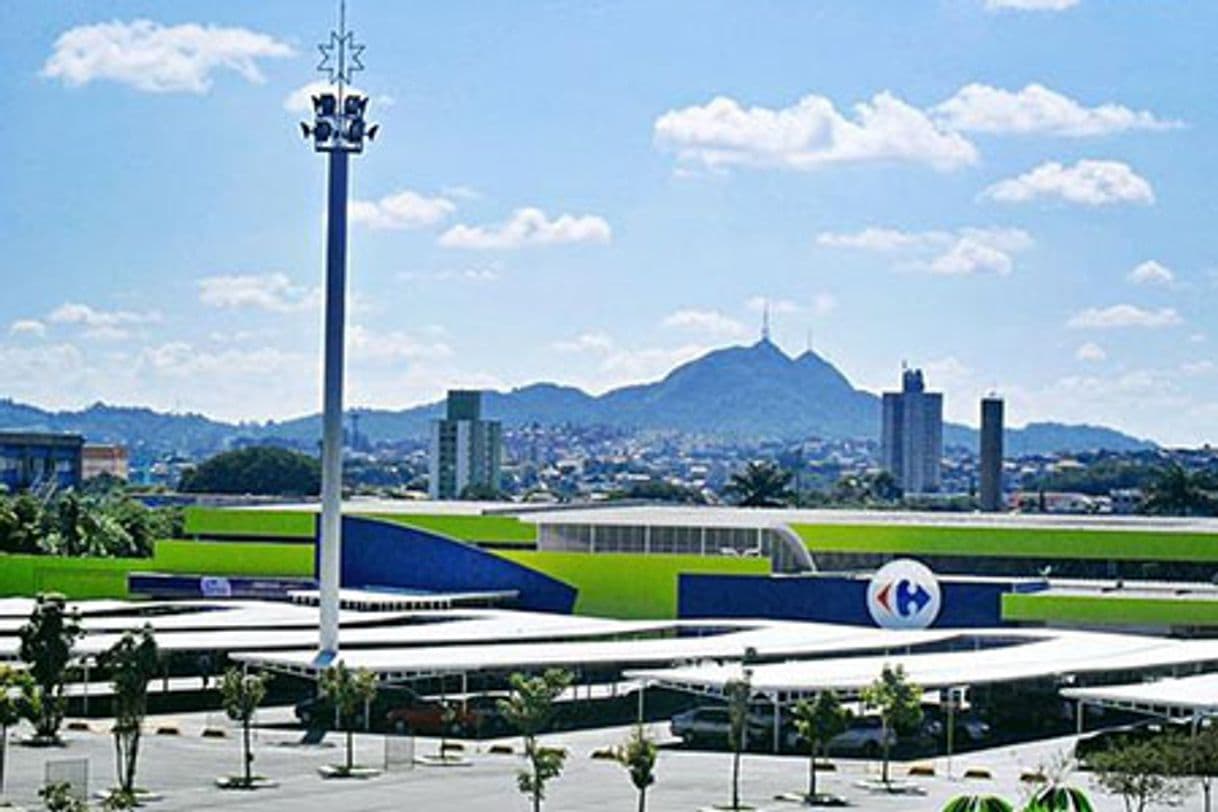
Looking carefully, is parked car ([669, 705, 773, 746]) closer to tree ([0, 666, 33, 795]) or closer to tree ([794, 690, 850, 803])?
tree ([794, 690, 850, 803])

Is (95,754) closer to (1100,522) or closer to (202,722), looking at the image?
(202,722)

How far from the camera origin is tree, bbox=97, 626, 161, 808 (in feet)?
193

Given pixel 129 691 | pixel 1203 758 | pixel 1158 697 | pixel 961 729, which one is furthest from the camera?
pixel 961 729

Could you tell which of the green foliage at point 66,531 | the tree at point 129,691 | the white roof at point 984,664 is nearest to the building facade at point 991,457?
the green foliage at point 66,531

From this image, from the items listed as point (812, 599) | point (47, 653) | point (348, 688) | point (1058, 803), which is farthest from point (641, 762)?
point (812, 599)

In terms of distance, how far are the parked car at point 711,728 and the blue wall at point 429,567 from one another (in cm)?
2985

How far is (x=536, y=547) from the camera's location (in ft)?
359

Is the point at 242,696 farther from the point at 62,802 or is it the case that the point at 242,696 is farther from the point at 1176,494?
the point at 1176,494

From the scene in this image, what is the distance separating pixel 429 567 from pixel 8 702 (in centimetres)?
4467

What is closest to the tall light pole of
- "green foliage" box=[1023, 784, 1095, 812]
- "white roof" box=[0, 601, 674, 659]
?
"white roof" box=[0, 601, 674, 659]

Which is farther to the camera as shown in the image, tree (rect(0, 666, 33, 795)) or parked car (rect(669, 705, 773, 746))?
parked car (rect(669, 705, 773, 746))

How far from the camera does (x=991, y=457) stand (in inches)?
6412

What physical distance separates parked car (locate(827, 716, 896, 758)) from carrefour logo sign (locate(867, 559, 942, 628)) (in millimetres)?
21012

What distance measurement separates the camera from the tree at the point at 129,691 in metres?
58.9
